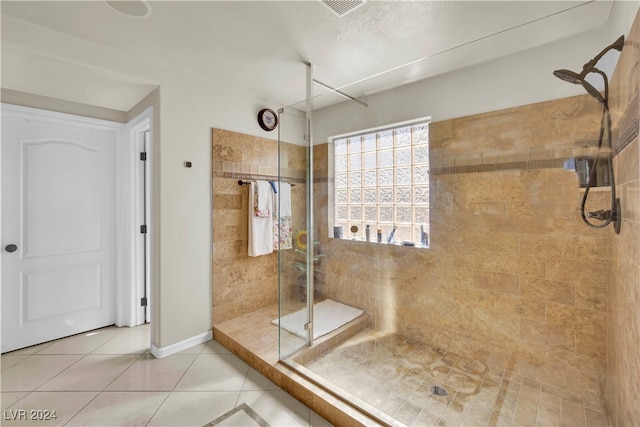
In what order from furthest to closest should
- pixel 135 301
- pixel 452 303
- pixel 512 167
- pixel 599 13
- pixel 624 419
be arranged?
pixel 135 301
pixel 452 303
pixel 512 167
pixel 599 13
pixel 624 419

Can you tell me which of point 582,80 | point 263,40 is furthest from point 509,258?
point 263,40

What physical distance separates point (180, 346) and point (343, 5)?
274 cm

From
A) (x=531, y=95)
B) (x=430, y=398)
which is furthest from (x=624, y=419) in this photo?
(x=531, y=95)

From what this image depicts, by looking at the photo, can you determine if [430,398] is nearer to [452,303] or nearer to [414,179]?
[452,303]

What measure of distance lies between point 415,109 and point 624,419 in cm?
206

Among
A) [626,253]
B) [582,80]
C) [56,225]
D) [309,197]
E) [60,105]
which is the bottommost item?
[626,253]

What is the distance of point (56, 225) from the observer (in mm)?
2506

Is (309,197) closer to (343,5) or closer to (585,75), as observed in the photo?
(343,5)

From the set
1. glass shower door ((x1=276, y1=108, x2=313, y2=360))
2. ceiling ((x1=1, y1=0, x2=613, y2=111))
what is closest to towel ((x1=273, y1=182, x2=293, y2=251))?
glass shower door ((x1=276, y1=108, x2=313, y2=360))

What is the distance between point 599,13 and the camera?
1532 mm

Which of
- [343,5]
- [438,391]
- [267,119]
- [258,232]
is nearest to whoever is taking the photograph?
[343,5]

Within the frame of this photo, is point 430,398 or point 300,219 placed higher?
point 300,219

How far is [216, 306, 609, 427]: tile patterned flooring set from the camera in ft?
5.09
